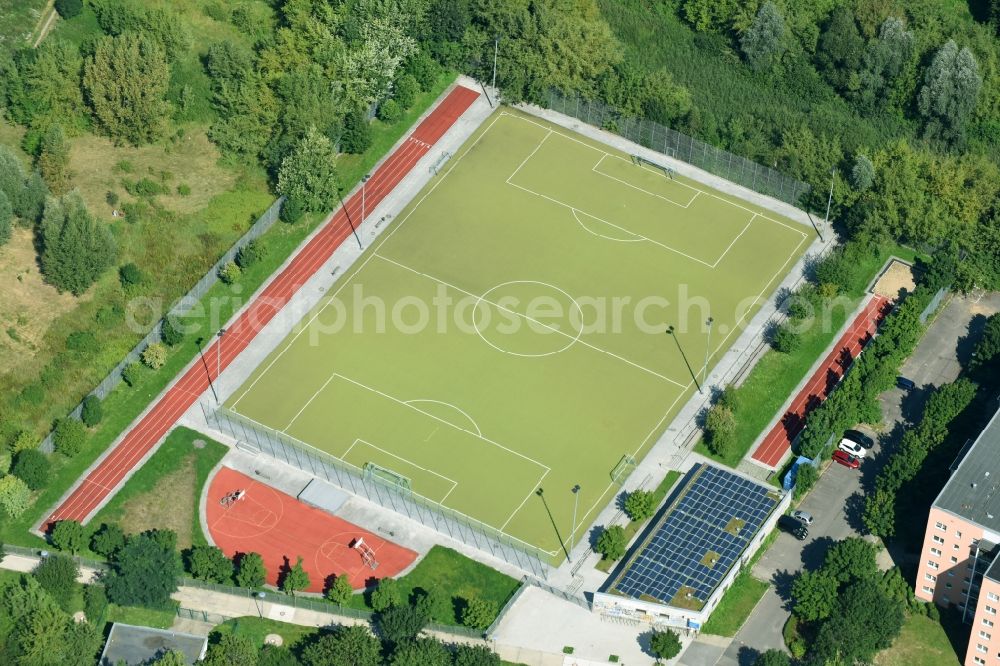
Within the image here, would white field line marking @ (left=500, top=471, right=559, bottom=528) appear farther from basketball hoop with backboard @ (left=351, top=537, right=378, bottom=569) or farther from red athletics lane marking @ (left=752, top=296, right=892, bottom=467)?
red athletics lane marking @ (left=752, top=296, right=892, bottom=467)

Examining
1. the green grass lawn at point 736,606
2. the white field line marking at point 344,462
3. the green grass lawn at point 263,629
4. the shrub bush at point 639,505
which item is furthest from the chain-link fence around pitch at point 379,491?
the green grass lawn at point 736,606

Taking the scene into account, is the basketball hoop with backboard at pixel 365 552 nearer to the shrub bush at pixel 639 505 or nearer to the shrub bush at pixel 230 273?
the shrub bush at pixel 639 505

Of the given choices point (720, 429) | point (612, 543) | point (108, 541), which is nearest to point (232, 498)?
point (108, 541)

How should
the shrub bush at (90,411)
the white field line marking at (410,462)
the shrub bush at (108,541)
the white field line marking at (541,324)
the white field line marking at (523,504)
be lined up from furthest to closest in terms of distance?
the white field line marking at (541,324)
the shrub bush at (90,411)
the white field line marking at (410,462)
the white field line marking at (523,504)
the shrub bush at (108,541)

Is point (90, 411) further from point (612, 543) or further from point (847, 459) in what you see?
point (847, 459)

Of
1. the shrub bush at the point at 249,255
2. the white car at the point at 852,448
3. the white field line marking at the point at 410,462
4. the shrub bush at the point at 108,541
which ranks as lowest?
the shrub bush at the point at 108,541

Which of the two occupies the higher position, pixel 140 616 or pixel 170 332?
pixel 170 332

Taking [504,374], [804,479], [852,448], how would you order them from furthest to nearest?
[504,374] → [852,448] → [804,479]

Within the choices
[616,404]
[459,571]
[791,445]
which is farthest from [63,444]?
[791,445]
